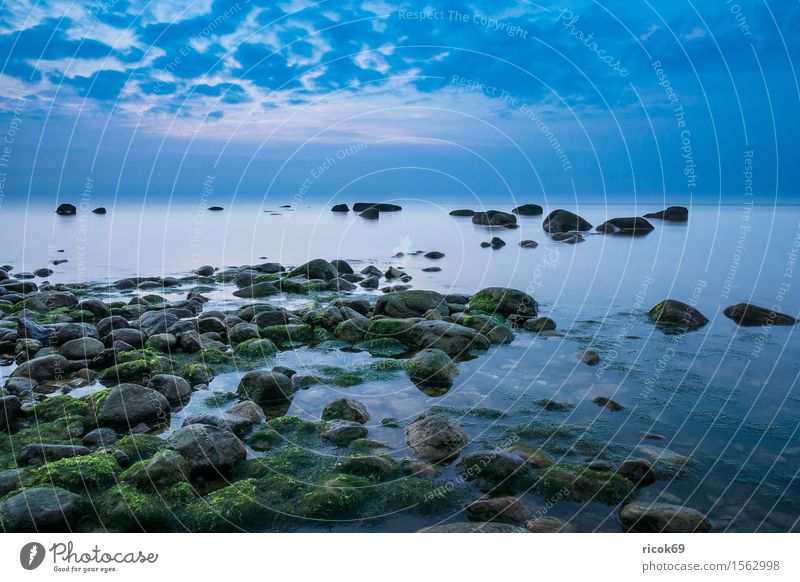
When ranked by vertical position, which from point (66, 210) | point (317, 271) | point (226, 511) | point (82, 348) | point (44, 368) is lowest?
point (226, 511)

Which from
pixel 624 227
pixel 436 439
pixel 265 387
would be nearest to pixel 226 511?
pixel 436 439

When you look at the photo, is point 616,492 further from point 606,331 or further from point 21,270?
point 21,270

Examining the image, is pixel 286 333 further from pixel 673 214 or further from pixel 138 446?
pixel 673 214

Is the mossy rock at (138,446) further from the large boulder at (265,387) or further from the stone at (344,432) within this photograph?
the stone at (344,432)

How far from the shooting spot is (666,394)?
11.9 meters

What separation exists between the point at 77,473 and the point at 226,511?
2.42 metres

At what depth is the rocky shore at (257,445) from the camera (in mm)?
7289

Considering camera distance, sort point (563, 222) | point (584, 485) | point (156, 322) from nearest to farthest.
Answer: point (584, 485)
point (156, 322)
point (563, 222)

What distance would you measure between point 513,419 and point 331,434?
12.0ft

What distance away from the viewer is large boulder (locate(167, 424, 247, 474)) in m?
8.35

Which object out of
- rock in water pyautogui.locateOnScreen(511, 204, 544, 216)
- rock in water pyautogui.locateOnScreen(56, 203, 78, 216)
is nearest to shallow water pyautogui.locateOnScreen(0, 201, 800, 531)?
rock in water pyautogui.locateOnScreen(511, 204, 544, 216)

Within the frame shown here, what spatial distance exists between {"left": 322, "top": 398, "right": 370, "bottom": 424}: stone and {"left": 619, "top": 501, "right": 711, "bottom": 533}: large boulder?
4998mm

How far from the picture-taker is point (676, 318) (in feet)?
59.2

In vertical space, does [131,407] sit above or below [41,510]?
above
